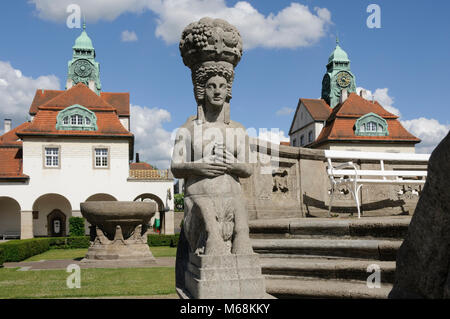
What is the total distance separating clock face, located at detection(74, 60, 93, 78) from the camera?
49719mm

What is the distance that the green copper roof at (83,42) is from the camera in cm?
5178

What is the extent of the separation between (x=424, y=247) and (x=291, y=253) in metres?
3.41

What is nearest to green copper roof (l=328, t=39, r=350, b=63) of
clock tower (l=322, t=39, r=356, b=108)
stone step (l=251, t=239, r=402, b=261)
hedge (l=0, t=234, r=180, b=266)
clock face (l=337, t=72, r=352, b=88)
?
clock tower (l=322, t=39, r=356, b=108)

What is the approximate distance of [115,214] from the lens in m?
13.9

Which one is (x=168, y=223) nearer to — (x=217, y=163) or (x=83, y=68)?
(x=83, y=68)

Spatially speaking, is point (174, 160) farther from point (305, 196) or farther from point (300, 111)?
point (300, 111)

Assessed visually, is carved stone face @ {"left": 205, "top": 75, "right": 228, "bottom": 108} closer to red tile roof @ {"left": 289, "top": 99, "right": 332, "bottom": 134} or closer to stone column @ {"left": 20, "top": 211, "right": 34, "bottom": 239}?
stone column @ {"left": 20, "top": 211, "right": 34, "bottom": 239}

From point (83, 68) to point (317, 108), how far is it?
27277 mm

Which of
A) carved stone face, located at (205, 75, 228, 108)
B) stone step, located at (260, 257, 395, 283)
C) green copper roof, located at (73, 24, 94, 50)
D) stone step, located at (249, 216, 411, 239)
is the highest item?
green copper roof, located at (73, 24, 94, 50)

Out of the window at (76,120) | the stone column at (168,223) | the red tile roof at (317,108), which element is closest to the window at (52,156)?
the window at (76,120)

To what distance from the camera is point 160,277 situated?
31.6 ft

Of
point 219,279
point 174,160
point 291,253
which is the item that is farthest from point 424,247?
point 291,253

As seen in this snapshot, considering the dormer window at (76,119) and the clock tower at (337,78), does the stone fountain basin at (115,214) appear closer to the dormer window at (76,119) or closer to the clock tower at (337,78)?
the dormer window at (76,119)

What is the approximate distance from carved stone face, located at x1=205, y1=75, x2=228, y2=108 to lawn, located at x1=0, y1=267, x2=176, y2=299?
3.66 meters
